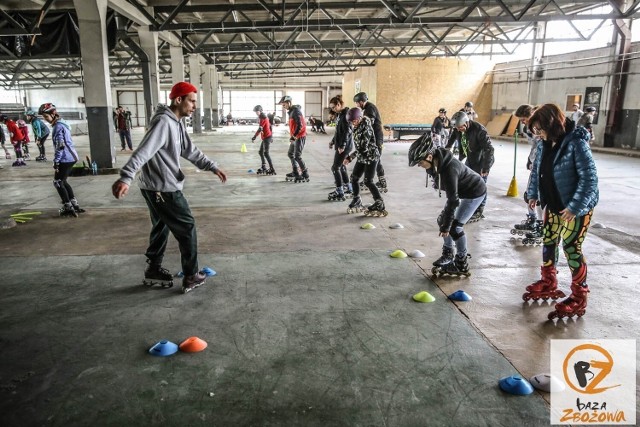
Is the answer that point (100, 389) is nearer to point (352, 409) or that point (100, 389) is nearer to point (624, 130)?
point (352, 409)

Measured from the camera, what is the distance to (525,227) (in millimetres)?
6379

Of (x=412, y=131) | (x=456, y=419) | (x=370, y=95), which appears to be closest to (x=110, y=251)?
(x=456, y=419)

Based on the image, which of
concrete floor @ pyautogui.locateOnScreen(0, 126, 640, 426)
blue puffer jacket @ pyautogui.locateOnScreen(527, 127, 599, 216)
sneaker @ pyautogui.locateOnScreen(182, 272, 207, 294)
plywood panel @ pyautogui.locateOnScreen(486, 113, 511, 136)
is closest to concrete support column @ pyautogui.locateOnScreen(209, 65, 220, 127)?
plywood panel @ pyautogui.locateOnScreen(486, 113, 511, 136)

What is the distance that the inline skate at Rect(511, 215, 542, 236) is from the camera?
20.6 ft

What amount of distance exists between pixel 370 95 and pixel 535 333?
90.5ft

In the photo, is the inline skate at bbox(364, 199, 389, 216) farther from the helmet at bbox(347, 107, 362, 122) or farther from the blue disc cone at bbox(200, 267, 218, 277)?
the blue disc cone at bbox(200, 267, 218, 277)

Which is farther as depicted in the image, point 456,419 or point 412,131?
point 412,131

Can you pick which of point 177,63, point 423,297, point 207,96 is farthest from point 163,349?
point 207,96

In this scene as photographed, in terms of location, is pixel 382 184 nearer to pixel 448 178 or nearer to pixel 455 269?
pixel 455 269

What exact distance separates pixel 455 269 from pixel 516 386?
202cm

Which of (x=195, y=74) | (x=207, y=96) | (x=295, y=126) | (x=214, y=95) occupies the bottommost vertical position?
(x=295, y=126)

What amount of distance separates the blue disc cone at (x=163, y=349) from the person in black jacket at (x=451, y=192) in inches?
103

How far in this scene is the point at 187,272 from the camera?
430 centimetres

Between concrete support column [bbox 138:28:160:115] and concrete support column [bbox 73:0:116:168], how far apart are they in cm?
603
